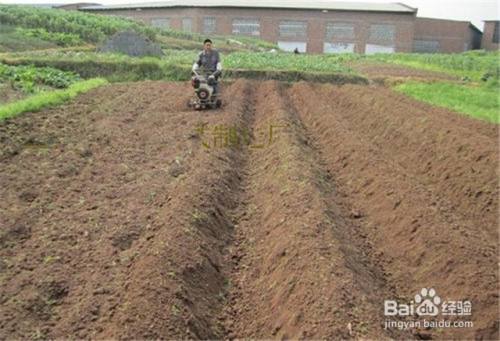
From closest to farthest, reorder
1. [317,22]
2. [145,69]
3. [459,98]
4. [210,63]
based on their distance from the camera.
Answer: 1. [210,63]
2. [459,98]
3. [145,69]
4. [317,22]

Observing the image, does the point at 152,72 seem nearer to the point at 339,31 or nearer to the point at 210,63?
the point at 210,63

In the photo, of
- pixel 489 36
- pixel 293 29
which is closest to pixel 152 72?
pixel 293 29

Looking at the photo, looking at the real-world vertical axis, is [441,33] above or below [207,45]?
below

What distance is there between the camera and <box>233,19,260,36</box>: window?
184 ft

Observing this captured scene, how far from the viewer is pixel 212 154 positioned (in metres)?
8.33

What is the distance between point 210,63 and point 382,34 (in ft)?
156

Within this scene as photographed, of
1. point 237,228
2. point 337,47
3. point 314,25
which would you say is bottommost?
point 337,47

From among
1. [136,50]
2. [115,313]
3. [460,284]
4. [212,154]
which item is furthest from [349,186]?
[136,50]

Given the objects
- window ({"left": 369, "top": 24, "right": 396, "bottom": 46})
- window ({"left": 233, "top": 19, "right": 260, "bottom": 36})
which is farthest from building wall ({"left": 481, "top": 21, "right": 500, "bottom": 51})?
window ({"left": 233, "top": 19, "right": 260, "bottom": 36})

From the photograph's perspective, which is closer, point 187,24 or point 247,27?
point 247,27

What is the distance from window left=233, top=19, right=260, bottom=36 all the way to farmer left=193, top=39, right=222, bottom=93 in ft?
151

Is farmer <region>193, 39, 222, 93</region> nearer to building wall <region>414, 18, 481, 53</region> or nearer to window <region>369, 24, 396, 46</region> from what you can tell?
window <region>369, 24, 396, 46</region>

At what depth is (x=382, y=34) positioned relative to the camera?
55281 millimetres

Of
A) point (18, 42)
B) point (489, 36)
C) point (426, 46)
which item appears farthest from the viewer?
point (489, 36)
